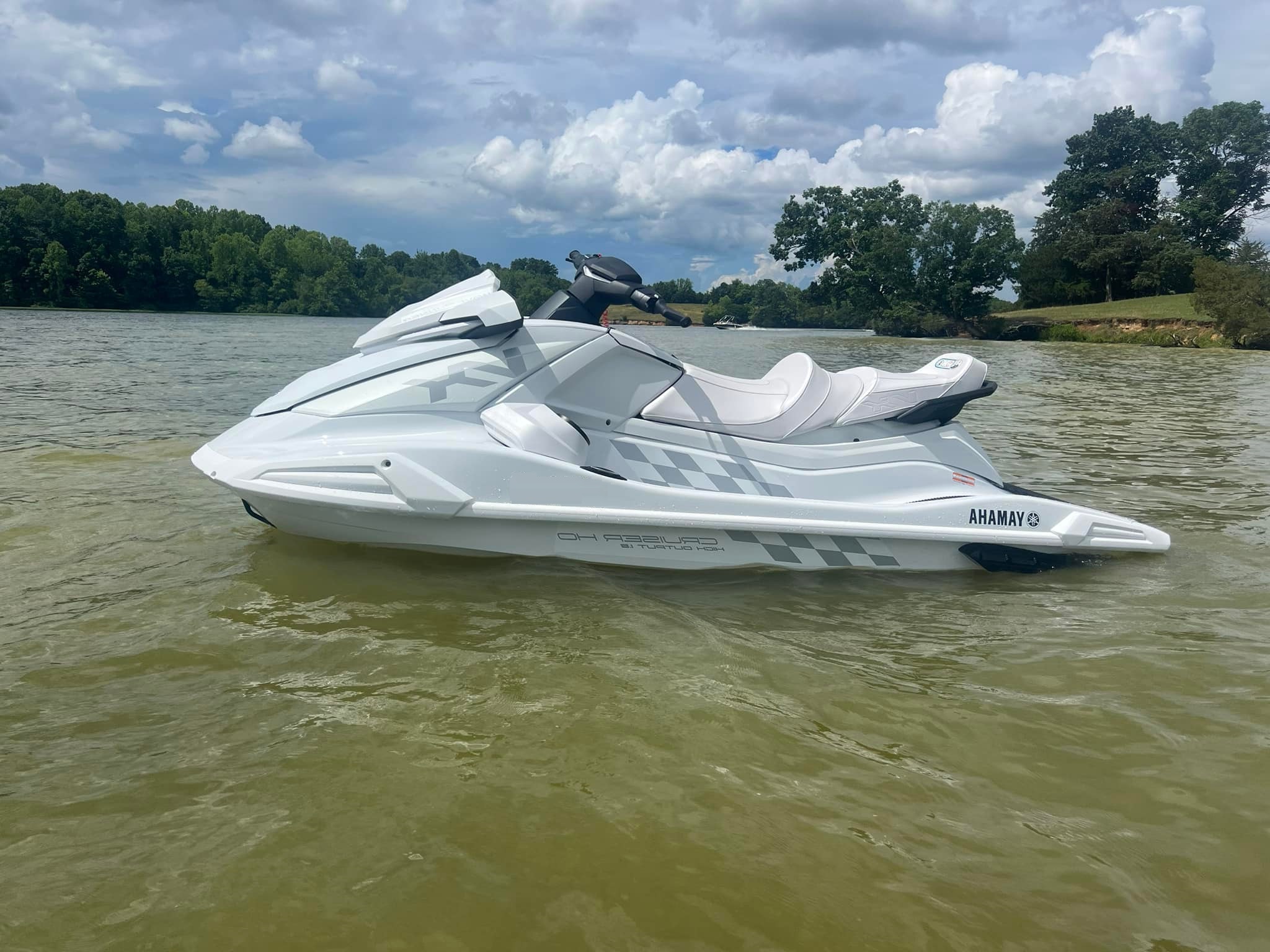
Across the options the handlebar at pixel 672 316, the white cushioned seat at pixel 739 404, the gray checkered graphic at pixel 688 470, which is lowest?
the gray checkered graphic at pixel 688 470

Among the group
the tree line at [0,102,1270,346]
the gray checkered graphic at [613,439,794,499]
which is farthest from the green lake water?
the tree line at [0,102,1270,346]

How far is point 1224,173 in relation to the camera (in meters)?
56.3

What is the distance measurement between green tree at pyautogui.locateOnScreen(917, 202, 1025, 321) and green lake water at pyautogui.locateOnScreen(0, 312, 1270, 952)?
5549 cm

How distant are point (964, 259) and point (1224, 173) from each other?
19.5 m

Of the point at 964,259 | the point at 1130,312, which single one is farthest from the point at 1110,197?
the point at 1130,312

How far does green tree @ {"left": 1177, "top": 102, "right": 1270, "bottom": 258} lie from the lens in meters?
56.5

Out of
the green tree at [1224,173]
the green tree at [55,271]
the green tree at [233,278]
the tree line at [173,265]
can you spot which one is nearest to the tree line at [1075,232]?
the green tree at [1224,173]

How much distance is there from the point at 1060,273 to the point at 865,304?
45.4 ft

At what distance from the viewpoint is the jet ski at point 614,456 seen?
3.30m

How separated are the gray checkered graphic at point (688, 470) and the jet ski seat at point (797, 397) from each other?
0.56 feet

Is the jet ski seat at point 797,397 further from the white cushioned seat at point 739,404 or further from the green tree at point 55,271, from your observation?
the green tree at point 55,271

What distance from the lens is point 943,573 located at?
3.93 m

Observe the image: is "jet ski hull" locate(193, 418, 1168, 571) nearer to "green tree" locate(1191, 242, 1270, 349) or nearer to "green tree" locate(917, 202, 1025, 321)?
"green tree" locate(1191, 242, 1270, 349)

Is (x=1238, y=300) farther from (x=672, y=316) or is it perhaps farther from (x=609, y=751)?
(x=609, y=751)
